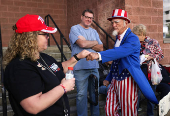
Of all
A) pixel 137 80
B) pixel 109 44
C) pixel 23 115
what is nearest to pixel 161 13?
pixel 109 44

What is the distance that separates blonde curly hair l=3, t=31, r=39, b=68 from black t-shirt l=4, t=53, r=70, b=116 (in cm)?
5

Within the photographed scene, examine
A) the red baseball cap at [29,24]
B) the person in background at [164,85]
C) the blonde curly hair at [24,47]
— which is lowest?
the person in background at [164,85]

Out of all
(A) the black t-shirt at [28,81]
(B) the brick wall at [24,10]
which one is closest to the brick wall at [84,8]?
(B) the brick wall at [24,10]

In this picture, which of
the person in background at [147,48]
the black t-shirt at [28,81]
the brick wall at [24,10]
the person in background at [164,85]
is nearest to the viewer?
the black t-shirt at [28,81]

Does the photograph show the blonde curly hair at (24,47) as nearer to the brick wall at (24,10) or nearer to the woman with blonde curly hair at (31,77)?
the woman with blonde curly hair at (31,77)

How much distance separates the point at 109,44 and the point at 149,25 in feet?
3.89

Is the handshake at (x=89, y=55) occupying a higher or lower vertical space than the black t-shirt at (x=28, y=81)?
higher

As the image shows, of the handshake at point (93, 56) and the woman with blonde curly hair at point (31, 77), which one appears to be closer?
the woman with blonde curly hair at point (31, 77)

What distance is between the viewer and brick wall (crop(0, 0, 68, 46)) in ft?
22.8

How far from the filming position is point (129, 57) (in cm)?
246

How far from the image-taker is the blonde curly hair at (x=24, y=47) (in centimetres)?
153

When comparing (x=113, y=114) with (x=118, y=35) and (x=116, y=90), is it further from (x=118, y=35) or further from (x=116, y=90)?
(x=118, y=35)

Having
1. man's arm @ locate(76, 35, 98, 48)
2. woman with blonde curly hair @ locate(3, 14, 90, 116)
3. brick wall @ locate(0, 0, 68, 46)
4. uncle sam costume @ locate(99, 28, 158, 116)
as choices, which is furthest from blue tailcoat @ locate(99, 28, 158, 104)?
brick wall @ locate(0, 0, 68, 46)

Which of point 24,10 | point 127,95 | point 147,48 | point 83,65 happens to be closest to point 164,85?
point 147,48
